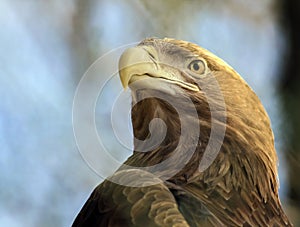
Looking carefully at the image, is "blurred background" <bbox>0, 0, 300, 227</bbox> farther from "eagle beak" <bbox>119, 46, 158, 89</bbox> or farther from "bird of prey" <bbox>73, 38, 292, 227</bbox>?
"eagle beak" <bbox>119, 46, 158, 89</bbox>

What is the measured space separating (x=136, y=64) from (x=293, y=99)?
665 millimetres

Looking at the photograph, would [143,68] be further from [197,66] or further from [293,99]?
[293,99]

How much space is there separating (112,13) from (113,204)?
1.45 meters

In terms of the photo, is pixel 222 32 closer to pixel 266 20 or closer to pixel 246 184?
pixel 266 20

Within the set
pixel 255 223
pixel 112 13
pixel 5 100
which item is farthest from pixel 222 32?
pixel 255 223

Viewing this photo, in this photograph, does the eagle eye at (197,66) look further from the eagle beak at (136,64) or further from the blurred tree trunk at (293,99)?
the blurred tree trunk at (293,99)

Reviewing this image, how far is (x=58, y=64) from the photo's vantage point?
114 inches

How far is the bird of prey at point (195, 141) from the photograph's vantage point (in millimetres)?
1767

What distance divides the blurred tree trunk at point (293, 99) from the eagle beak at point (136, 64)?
0.57 metres

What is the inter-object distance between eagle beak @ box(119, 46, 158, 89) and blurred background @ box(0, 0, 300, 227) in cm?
89

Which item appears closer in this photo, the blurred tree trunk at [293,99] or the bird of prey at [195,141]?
the bird of prey at [195,141]

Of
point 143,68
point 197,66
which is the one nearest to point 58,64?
point 197,66

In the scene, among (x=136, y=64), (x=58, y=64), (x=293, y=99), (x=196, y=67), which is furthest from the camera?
(x=58, y=64)

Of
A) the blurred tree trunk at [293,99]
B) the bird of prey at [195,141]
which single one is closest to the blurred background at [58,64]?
the blurred tree trunk at [293,99]
